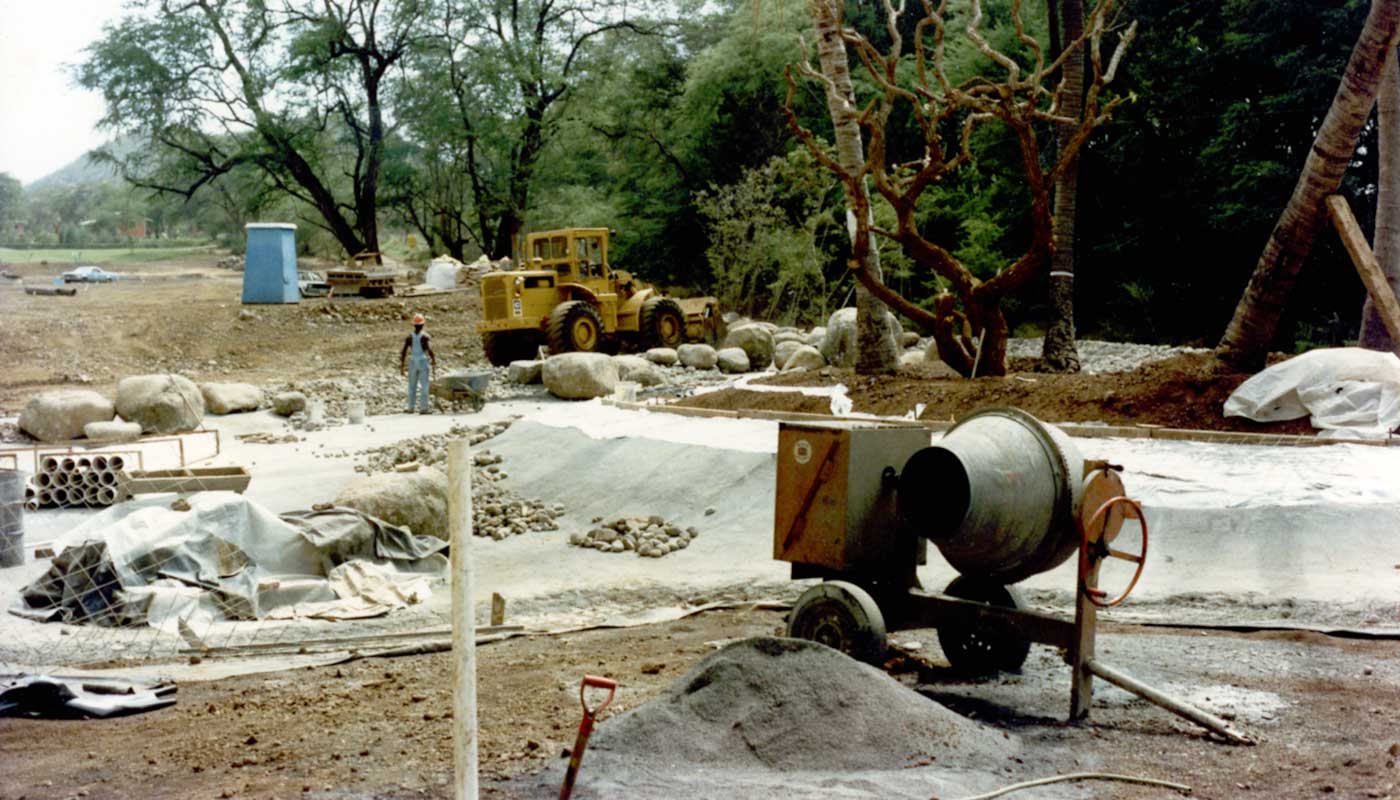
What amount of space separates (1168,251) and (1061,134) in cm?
795

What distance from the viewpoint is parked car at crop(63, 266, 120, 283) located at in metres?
22.9

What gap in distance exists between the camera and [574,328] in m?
18.0

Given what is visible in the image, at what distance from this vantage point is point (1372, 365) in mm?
8469

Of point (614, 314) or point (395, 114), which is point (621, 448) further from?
point (395, 114)

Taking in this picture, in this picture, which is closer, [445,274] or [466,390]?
[466,390]

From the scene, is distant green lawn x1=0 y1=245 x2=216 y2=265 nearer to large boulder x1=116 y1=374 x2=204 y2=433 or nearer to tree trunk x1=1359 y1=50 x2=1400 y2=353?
large boulder x1=116 y1=374 x2=204 y2=433

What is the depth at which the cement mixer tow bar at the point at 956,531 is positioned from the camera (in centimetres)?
454

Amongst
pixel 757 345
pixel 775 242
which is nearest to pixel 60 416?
pixel 757 345

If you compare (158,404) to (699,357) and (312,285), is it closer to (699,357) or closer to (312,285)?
(699,357)

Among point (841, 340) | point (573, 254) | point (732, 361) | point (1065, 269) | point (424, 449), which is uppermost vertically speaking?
point (573, 254)

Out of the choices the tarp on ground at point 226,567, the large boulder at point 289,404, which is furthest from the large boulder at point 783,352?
the tarp on ground at point 226,567

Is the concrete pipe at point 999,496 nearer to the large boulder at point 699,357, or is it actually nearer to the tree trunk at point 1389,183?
the tree trunk at point 1389,183

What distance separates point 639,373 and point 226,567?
345 inches

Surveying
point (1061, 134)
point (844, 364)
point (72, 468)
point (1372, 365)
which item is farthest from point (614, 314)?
point (1372, 365)
